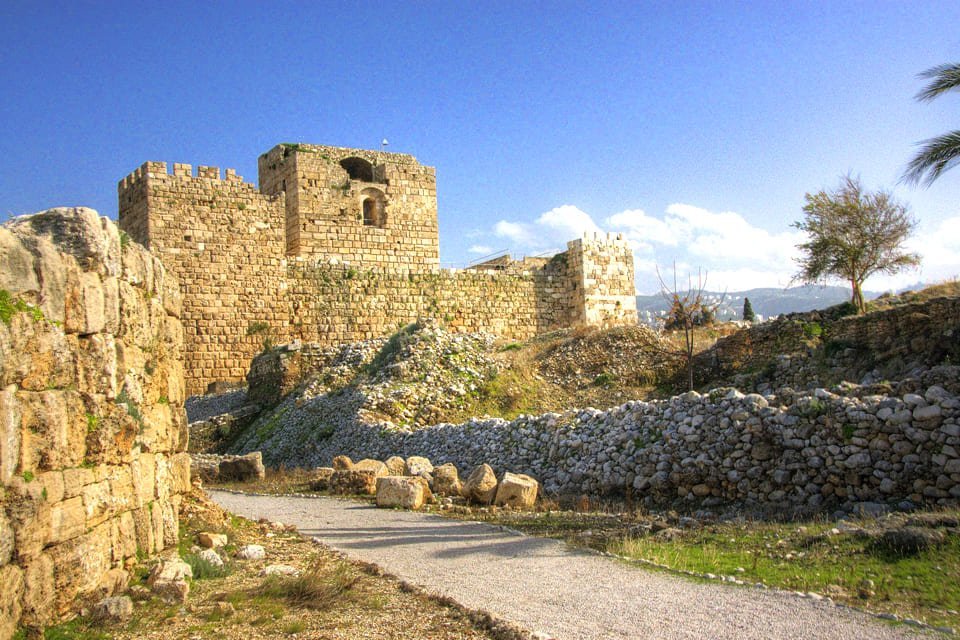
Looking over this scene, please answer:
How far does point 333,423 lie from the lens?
1644 centimetres

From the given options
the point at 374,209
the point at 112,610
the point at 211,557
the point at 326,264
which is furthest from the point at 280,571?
the point at 374,209

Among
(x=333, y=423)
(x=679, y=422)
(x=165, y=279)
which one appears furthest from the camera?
(x=333, y=423)

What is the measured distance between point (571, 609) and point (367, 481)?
682 cm

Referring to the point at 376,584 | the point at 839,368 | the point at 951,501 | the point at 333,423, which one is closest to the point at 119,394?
the point at 376,584

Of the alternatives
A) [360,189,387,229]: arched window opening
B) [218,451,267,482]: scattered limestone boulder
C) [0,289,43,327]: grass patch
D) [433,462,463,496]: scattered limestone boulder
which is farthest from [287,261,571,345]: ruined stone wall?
[0,289,43,327]: grass patch

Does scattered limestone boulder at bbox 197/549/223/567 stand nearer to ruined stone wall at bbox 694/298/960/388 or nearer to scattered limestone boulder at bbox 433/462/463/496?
scattered limestone boulder at bbox 433/462/463/496

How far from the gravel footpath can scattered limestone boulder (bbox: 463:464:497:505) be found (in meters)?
1.48

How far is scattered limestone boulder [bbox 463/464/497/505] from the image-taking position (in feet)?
33.0

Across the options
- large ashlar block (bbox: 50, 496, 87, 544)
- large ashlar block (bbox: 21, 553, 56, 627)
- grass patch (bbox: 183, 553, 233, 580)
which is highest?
large ashlar block (bbox: 50, 496, 87, 544)

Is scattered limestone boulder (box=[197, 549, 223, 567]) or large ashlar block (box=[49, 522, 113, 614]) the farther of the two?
scattered limestone boulder (box=[197, 549, 223, 567])

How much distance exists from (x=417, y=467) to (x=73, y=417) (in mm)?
7455

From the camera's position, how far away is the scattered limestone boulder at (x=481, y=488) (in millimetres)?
10055

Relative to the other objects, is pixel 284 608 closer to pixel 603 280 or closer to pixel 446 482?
pixel 446 482

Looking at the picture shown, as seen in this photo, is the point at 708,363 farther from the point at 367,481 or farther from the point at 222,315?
the point at 222,315
